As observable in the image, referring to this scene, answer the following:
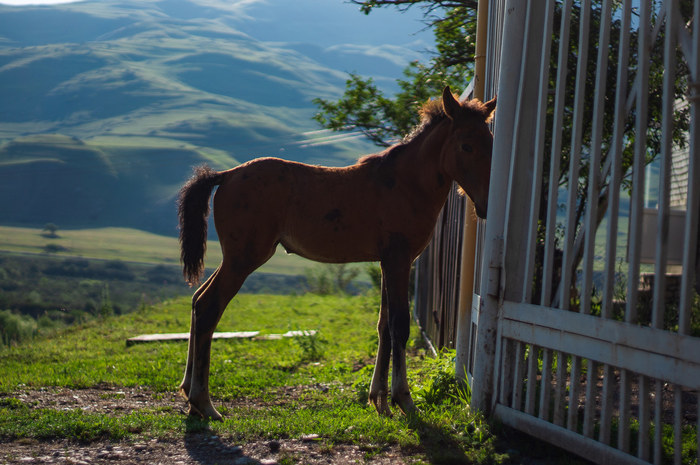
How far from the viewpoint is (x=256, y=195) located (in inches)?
186

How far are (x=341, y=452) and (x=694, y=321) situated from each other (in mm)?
5334

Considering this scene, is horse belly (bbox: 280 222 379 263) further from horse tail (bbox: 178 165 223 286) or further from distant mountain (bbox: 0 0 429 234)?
distant mountain (bbox: 0 0 429 234)

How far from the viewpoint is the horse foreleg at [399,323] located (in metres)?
4.62

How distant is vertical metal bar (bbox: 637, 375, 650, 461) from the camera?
9.75 feet

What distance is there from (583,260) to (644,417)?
3.20 feet

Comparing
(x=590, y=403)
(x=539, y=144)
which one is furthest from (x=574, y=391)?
(x=539, y=144)

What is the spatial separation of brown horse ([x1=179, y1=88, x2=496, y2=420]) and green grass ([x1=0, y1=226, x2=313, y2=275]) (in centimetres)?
3562

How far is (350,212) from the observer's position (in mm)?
4766

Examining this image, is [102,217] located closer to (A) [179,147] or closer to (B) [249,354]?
(A) [179,147]

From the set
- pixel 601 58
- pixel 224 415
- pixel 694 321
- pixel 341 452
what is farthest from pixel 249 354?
pixel 601 58

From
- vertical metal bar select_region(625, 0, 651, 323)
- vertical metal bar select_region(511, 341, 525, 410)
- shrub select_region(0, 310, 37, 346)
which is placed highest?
vertical metal bar select_region(625, 0, 651, 323)

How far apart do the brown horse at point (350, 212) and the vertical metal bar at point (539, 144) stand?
0.63 meters

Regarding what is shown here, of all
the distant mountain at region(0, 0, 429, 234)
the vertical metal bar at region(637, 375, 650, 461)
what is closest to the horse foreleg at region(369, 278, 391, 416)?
the vertical metal bar at region(637, 375, 650, 461)

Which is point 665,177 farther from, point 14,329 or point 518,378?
point 14,329
